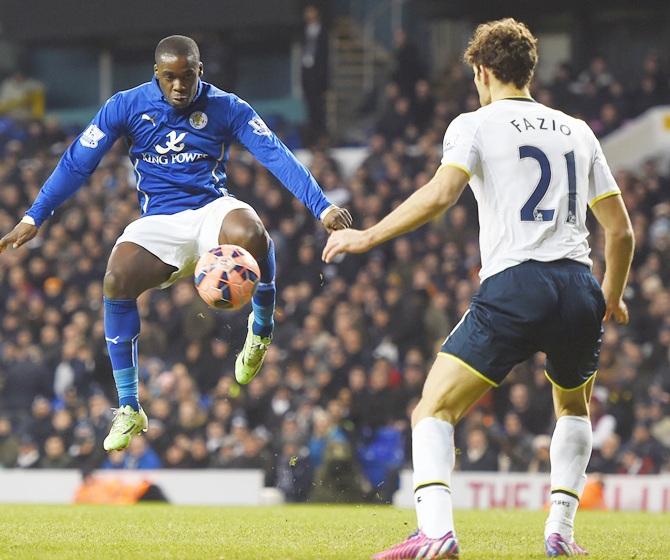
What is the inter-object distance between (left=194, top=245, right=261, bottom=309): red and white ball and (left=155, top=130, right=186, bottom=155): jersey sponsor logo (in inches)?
36.0

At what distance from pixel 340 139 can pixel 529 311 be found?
16771 mm

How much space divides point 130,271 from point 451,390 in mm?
3199

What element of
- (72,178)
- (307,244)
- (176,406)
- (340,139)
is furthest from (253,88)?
(72,178)

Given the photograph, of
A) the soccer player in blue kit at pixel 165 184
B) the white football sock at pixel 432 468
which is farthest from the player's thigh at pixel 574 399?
the soccer player in blue kit at pixel 165 184

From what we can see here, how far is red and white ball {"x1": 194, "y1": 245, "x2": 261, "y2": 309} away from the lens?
26.8 feet

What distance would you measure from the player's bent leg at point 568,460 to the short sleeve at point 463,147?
4.36 feet

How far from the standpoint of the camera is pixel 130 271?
28.6 feet

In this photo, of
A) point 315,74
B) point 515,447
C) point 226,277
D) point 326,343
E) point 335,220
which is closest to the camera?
point 226,277

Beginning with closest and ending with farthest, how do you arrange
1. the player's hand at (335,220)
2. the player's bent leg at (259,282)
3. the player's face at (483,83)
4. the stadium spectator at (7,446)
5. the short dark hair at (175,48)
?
the player's face at (483,83), the player's hand at (335,220), the short dark hair at (175,48), the player's bent leg at (259,282), the stadium spectator at (7,446)

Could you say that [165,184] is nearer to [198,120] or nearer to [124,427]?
[198,120]

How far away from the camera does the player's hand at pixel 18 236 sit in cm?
Answer: 859

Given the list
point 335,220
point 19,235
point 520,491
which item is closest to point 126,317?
point 19,235

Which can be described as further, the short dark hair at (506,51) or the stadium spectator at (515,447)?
the stadium spectator at (515,447)

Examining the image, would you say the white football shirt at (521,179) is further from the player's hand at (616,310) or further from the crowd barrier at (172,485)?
the crowd barrier at (172,485)
